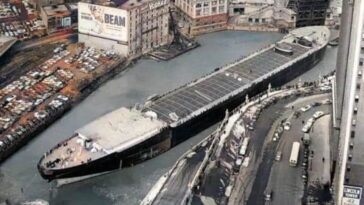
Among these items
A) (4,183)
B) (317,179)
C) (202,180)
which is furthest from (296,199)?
(4,183)

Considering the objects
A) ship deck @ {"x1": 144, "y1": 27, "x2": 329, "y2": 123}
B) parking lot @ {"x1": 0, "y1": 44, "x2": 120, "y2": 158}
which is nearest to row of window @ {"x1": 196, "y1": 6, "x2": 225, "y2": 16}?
ship deck @ {"x1": 144, "y1": 27, "x2": 329, "y2": 123}

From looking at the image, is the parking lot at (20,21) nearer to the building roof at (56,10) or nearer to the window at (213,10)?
the building roof at (56,10)

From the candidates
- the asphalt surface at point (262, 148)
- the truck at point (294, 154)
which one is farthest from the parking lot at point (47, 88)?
the truck at point (294, 154)

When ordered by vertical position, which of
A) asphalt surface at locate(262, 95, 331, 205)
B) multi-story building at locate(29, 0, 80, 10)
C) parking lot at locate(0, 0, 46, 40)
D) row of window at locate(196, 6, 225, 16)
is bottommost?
asphalt surface at locate(262, 95, 331, 205)

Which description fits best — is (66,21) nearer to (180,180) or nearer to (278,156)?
(180,180)

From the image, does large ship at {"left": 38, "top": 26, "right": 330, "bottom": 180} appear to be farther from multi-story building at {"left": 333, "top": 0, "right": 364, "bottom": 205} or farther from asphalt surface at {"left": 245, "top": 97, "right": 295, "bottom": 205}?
multi-story building at {"left": 333, "top": 0, "right": 364, "bottom": 205}

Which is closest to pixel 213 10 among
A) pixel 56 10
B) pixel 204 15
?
pixel 204 15
